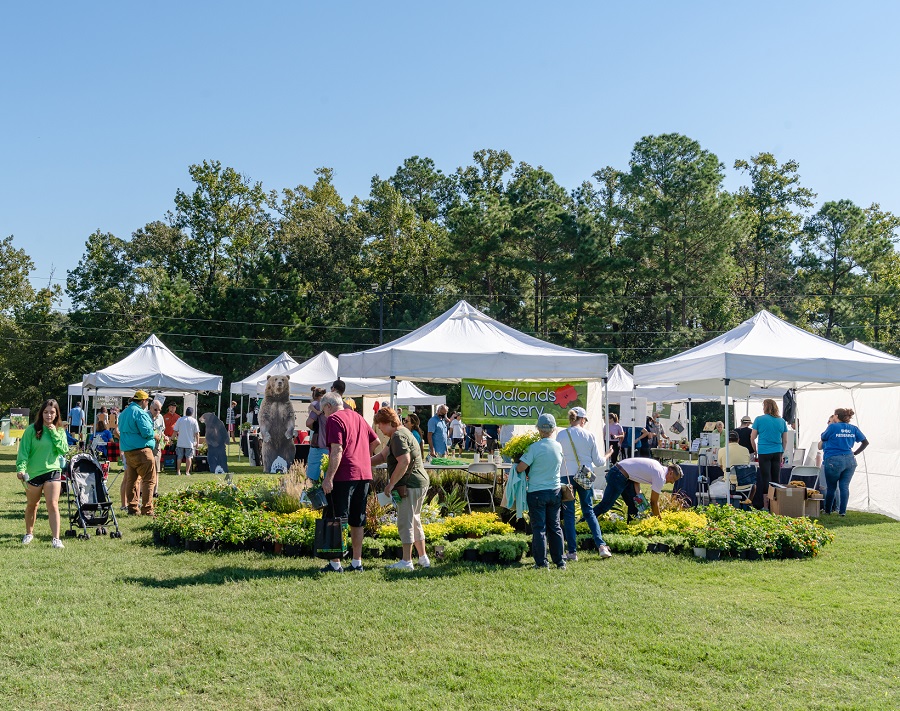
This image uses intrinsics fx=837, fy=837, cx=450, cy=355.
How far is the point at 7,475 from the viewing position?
1733cm

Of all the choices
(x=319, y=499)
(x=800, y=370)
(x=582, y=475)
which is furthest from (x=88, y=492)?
(x=800, y=370)

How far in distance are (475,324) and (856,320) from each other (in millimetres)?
40712

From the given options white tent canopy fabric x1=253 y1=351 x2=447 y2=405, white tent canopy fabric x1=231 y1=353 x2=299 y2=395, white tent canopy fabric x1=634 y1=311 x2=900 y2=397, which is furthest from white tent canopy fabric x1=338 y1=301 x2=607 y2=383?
white tent canopy fabric x1=231 y1=353 x2=299 y2=395

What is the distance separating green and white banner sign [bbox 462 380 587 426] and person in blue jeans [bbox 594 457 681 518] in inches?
109

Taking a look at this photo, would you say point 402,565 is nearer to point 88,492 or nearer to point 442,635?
point 442,635

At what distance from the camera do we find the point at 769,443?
40.0 feet

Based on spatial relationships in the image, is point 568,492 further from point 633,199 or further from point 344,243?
point 344,243

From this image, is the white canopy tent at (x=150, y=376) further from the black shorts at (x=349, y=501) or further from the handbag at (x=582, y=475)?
the handbag at (x=582, y=475)

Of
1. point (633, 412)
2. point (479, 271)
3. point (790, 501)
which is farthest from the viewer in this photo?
point (479, 271)

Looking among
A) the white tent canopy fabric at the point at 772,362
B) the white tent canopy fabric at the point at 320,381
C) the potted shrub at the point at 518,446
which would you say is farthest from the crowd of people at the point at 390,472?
the white tent canopy fabric at the point at 320,381

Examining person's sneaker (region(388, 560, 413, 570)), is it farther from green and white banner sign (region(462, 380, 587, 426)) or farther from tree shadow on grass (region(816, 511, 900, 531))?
tree shadow on grass (region(816, 511, 900, 531))

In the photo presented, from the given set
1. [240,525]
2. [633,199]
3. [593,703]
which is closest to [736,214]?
[633,199]

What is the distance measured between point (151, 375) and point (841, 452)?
48.5ft

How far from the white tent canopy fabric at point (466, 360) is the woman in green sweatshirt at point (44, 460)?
4388 mm
